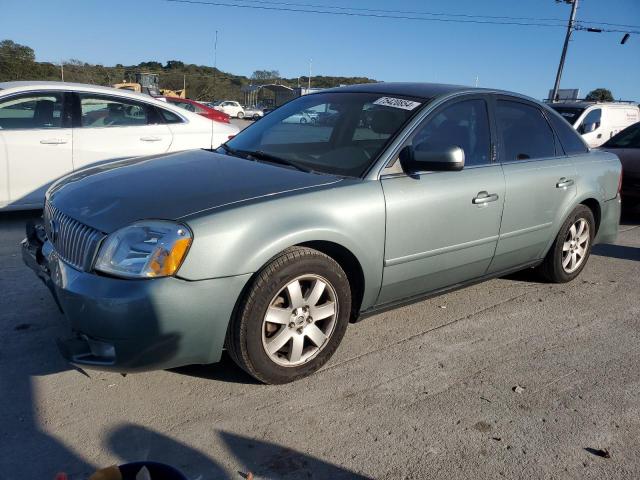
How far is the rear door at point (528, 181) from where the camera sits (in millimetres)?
3963

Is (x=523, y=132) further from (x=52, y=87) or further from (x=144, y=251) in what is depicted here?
(x=52, y=87)

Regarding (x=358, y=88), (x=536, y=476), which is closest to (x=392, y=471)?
(x=536, y=476)

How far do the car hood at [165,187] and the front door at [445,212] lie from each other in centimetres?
47

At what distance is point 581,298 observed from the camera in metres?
4.56

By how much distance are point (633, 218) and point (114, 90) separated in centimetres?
712

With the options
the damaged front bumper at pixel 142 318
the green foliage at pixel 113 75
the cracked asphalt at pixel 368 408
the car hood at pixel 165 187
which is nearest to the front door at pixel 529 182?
the cracked asphalt at pixel 368 408

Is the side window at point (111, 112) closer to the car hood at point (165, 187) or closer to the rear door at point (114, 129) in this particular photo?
the rear door at point (114, 129)

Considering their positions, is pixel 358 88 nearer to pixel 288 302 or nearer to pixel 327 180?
pixel 327 180

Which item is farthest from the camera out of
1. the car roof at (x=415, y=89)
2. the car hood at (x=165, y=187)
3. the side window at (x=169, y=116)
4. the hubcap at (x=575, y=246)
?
the side window at (x=169, y=116)

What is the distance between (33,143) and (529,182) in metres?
4.75

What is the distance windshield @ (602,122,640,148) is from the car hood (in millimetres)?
6322

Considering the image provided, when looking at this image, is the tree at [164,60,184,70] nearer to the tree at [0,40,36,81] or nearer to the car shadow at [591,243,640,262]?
the tree at [0,40,36,81]

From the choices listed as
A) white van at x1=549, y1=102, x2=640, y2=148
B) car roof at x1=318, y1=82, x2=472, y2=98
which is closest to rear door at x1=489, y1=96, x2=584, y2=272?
car roof at x1=318, y1=82, x2=472, y2=98

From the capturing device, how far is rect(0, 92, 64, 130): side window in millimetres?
5781
